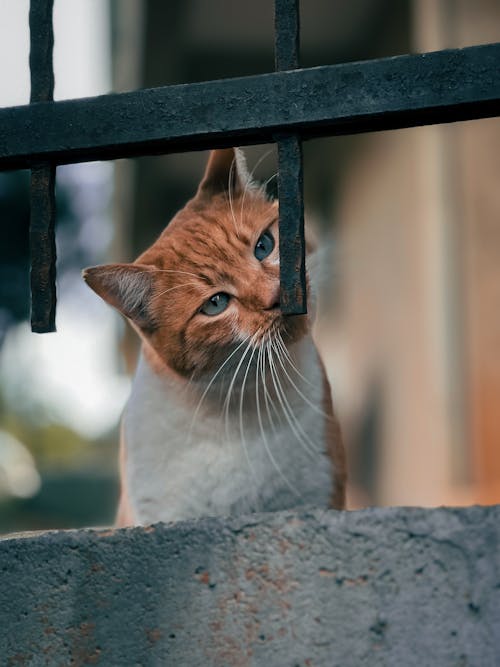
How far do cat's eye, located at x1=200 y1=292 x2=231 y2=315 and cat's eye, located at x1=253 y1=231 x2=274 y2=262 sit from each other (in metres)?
0.12

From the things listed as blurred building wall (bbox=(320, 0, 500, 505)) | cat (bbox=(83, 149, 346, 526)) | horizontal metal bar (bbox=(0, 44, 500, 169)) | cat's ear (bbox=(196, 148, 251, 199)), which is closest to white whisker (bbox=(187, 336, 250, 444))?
cat (bbox=(83, 149, 346, 526))

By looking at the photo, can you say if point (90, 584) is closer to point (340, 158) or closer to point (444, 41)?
point (444, 41)

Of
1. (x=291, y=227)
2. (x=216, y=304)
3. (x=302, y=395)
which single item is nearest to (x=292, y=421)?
(x=302, y=395)

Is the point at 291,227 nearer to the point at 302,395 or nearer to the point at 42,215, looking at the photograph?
the point at 42,215

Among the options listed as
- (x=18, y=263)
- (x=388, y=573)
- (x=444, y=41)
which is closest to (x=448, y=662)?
(x=388, y=573)

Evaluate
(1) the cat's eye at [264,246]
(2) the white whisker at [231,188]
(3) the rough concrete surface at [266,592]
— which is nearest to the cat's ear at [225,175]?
(2) the white whisker at [231,188]

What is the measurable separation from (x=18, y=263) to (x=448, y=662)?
933cm

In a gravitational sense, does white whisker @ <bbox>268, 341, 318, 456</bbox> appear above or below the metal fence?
below

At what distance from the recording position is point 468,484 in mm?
4961

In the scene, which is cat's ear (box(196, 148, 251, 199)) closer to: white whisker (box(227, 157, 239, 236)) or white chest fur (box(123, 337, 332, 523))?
white whisker (box(227, 157, 239, 236))

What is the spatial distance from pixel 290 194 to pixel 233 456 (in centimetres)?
89

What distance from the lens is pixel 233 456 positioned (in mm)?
2020

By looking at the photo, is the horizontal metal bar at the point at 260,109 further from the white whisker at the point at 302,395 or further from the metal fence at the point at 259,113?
the white whisker at the point at 302,395

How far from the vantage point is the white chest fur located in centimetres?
199
